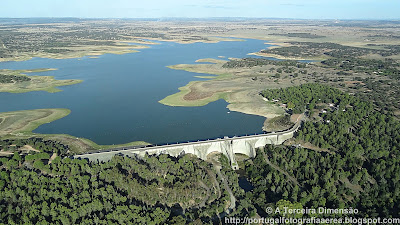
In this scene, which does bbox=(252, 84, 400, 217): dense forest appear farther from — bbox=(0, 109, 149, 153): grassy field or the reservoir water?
bbox=(0, 109, 149, 153): grassy field

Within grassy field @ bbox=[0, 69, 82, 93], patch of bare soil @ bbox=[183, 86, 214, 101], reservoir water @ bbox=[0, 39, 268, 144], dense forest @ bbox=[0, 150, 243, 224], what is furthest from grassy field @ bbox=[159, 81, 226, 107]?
grassy field @ bbox=[0, 69, 82, 93]

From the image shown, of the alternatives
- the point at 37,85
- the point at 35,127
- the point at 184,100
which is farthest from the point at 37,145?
the point at 37,85

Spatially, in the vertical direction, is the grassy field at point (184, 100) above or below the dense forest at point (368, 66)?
below

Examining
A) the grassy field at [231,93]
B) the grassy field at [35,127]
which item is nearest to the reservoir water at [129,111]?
the grassy field at [35,127]

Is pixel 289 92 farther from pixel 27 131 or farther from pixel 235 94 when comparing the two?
pixel 27 131

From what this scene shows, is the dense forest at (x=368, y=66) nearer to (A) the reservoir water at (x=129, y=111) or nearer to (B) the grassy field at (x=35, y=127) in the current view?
(A) the reservoir water at (x=129, y=111)

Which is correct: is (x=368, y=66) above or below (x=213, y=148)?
Answer: above

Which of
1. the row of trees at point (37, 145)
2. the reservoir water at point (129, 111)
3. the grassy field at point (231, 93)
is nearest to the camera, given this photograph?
the row of trees at point (37, 145)

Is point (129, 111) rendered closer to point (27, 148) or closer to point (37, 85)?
point (27, 148)

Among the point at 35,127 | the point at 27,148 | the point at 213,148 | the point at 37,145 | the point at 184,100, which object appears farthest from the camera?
the point at 184,100
